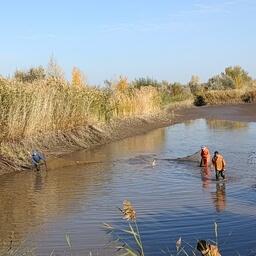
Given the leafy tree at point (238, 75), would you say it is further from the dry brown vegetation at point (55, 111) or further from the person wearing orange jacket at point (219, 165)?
the person wearing orange jacket at point (219, 165)

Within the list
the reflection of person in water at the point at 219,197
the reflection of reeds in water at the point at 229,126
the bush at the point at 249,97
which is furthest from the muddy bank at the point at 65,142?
the bush at the point at 249,97

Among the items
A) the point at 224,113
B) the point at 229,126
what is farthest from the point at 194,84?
the point at 229,126

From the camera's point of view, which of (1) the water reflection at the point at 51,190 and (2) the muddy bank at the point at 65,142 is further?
(2) the muddy bank at the point at 65,142

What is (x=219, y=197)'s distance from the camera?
47.0ft

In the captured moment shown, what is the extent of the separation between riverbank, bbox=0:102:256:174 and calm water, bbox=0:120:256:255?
0.90 metres

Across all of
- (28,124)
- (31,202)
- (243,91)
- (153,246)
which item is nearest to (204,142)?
(28,124)

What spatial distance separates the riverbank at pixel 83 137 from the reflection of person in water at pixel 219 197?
24.4ft

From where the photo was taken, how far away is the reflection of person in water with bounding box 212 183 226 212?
13000 mm

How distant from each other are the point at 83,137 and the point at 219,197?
14.5m

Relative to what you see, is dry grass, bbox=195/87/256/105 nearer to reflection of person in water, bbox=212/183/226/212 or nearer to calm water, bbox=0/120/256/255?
calm water, bbox=0/120/256/255

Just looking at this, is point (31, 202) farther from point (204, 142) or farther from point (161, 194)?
point (204, 142)

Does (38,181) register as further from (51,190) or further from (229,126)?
(229,126)

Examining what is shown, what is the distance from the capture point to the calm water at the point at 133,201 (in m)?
10.4

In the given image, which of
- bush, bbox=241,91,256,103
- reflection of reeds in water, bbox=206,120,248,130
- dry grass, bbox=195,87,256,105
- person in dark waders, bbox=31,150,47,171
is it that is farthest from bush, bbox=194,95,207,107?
person in dark waders, bbox=31,150,47,171
